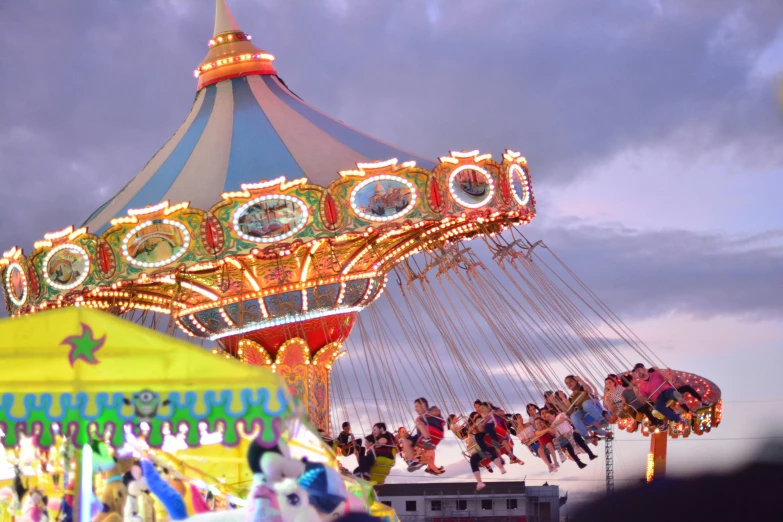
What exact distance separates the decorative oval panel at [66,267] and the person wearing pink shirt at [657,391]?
6.13 meters

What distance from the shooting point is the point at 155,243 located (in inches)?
461

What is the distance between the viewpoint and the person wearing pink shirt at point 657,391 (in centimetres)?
1150

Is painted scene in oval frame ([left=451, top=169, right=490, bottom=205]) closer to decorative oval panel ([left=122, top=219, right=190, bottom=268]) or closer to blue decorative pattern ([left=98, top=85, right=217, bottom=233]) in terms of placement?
decorative oval panel ([left=122, top=219, right=190, bottom=268])

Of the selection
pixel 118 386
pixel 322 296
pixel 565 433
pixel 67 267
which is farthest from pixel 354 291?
pixel 118 386

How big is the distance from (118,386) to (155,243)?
6389 millimetres

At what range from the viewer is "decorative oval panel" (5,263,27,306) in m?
13.0

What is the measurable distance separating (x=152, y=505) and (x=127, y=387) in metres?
0.80

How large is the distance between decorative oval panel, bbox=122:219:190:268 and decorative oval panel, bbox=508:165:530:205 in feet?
12.1

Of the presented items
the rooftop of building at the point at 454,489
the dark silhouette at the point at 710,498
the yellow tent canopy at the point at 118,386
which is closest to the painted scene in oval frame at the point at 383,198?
the yellow tent canopy at the point at 118,386

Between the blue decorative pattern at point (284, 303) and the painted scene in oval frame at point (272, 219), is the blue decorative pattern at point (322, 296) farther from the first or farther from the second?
the painted scene in oval frame at point (272, 219)

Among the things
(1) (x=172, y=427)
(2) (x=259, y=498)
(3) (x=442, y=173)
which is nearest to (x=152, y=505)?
(1) (x=172, y=427)

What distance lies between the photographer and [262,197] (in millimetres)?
11539

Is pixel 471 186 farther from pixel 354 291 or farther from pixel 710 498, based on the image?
pixel 710 498

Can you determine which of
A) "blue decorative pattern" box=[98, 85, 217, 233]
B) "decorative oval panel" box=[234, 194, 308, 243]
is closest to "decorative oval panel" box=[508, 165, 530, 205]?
"decorative oval panel" box=[234, 194, 308, 243]
